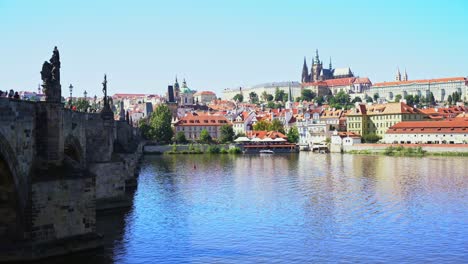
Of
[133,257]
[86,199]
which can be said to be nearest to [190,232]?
[133,257]

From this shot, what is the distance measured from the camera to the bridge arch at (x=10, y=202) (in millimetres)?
20969

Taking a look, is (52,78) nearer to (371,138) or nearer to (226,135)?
(226,135)

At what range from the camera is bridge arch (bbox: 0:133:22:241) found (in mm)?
20969

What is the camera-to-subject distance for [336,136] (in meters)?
118

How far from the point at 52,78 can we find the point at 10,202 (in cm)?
582

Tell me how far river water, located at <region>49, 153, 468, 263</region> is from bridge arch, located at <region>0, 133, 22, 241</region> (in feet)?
9.92

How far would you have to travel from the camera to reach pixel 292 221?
111ft

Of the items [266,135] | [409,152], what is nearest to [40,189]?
[409,152]

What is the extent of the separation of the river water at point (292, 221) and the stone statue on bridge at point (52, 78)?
20.7 feet

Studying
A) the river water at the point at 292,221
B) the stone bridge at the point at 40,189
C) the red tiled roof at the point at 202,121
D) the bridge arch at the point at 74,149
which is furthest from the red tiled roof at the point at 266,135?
the stone bridge at the point at 40,189

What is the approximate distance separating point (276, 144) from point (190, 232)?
9033 centimetres

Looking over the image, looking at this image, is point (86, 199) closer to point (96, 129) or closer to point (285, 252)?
point (285, 252)

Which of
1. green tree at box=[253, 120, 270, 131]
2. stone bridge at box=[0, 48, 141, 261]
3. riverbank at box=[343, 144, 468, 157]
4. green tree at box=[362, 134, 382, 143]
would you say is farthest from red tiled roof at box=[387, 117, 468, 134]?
stone bridge at box=[0, 48, 141, 261]

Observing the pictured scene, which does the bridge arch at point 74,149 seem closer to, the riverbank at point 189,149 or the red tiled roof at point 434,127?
the riverbank at point 189,149
